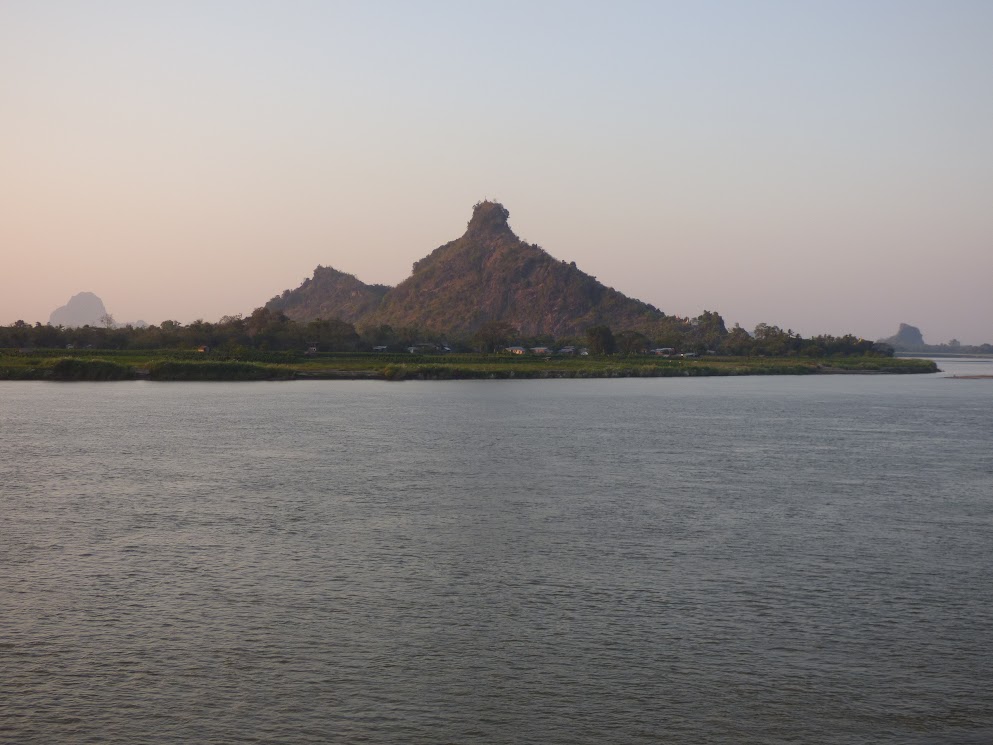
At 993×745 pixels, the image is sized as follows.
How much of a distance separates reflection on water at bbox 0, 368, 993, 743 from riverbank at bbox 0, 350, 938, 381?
77634 millimetres

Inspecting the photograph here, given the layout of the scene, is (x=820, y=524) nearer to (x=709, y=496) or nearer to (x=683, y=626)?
(x=709, y=496)

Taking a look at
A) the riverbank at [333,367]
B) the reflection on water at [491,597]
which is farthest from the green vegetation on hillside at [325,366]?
the reflection on water at [491,597]

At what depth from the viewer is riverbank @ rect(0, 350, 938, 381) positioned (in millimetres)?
122375

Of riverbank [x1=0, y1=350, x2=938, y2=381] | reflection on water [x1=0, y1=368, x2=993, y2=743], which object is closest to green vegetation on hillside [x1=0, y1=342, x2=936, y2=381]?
riverbank [x1=0, y1=350, x2=938, y2=381]

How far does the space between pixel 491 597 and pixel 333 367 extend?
402ft

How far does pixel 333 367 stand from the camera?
142250 millimetres

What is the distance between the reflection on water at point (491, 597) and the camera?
610 inches

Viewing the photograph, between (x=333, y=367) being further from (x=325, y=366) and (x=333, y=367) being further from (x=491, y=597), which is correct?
(x=491, y=597)

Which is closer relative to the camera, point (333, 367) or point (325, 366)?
point (333, 367)

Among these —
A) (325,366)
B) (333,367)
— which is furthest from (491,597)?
(325,366)

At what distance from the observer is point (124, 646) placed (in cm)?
1820

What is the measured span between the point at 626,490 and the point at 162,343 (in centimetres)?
14970

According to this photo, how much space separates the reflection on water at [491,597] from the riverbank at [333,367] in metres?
77.6

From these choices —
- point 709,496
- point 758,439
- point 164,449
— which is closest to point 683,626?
point 709,496
